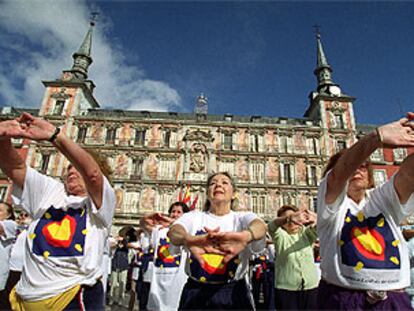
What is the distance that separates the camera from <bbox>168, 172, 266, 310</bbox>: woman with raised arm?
6.43 feet

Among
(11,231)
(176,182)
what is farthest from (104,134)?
(11,231)

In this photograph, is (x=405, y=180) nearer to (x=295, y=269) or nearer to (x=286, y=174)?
(x=295, y=269)

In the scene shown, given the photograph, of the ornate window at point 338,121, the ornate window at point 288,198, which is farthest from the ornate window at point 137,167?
the ornate window at point 338,121

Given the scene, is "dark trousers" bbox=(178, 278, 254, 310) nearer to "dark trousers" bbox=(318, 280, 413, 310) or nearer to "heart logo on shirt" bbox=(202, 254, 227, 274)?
"heart logo on shirt" bbox=(202, 254, 227, 274)

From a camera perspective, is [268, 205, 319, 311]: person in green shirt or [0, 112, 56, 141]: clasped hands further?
[268, 205, 319, 311]: person in green shirt

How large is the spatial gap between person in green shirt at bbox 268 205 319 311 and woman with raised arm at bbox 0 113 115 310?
2.37 meters

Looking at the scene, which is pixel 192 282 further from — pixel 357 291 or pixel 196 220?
pixel 357 291

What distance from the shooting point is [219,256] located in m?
2.21

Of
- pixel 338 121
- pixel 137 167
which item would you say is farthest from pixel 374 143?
pixel 338 121

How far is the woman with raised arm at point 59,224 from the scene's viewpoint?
6.06ft

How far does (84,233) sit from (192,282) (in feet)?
3.08

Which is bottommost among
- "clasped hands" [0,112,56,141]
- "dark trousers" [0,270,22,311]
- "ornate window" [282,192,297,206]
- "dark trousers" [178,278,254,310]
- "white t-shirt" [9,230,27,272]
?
"dark trousers" [0,270,22,311]

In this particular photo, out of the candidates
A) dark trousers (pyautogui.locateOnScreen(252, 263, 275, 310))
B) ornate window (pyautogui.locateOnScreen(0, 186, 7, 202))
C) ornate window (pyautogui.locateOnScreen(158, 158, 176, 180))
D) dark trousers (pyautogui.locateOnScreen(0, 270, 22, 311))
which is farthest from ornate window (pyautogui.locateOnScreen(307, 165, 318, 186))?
ornate window (pyautogui.locateOnScreen(0, 186, 7, 202))

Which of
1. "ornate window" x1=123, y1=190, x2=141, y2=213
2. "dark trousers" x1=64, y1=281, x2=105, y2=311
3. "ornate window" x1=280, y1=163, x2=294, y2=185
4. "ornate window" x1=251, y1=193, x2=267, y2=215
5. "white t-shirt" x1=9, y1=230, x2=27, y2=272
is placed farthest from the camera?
"ornate window" x1=280, y1=163, x2=294, y2=185
